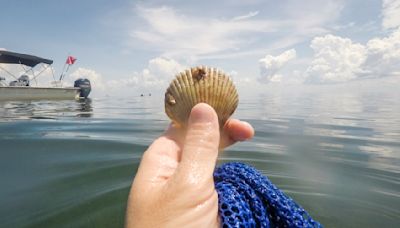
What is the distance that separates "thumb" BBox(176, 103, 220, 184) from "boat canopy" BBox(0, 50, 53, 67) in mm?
29458

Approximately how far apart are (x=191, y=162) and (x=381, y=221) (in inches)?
126

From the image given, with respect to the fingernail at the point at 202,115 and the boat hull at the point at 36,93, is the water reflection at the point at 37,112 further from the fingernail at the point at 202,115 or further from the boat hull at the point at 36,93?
the fingernail at the point at 202,115

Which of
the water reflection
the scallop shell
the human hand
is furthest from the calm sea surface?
the water reflection

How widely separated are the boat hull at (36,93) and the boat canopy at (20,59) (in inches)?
124

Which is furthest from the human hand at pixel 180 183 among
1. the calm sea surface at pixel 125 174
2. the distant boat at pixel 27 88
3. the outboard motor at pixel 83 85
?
the outboard motor at pixel 83 85

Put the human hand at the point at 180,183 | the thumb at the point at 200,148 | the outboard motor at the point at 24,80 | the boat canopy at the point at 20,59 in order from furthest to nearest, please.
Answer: the outboard motor at the point at 24,80
the boat canopy at the point at 20,59
the thumb at the point at 200,148
the human hand at the point at 180,183

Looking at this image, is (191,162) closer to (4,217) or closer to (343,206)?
(4,217)

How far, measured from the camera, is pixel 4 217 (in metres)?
3.34

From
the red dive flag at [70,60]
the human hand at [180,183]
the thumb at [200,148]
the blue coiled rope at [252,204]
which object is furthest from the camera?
the red dive flag at [70,60]

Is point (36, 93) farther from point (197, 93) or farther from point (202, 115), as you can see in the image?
point (202, 115)

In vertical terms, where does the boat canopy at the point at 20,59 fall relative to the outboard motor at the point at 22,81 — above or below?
above

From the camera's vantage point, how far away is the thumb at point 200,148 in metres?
1.44

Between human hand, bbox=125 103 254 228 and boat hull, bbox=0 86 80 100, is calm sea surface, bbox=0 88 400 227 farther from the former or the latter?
boat hull, bbox=0 86 80 100

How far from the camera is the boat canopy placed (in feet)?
84.6
